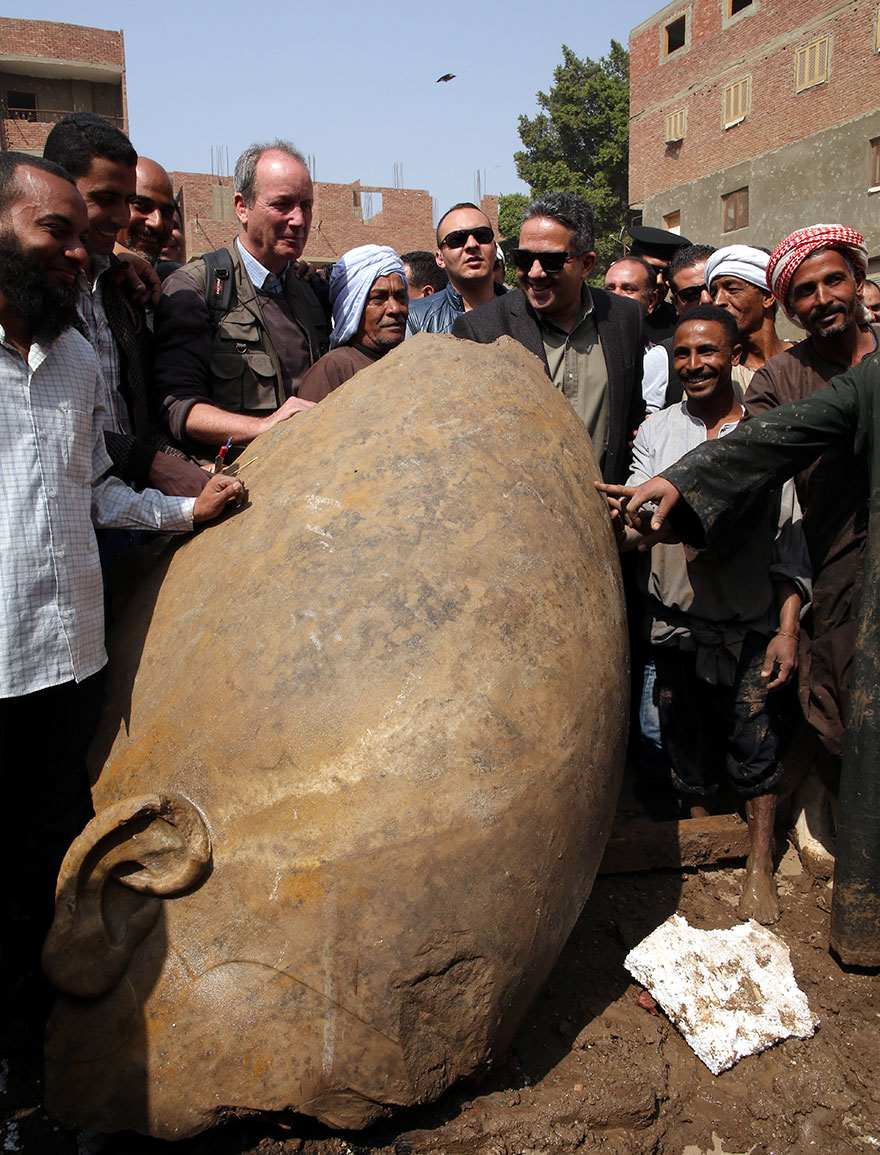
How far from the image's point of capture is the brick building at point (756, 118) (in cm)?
1602

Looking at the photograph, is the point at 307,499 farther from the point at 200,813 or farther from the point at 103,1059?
the point at 103,1059

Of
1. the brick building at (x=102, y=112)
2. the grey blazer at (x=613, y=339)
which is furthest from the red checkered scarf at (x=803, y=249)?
the brick building at (x=102, y=112)

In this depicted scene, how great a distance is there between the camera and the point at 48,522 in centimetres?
215

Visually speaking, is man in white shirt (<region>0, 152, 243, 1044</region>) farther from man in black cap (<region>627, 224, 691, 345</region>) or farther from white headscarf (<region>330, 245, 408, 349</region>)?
man in black cap (<region>627, 224, 691, 345</region>)

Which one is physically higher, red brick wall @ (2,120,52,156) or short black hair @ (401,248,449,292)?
red brick wall @ (2,120,52,156)

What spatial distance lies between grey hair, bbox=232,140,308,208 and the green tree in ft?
103

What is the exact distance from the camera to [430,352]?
249 cm

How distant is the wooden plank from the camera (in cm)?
332

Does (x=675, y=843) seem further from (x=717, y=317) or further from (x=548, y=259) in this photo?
(x=548, y=259)

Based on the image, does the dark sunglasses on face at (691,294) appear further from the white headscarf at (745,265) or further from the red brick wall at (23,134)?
the red brick wall at (23,134)

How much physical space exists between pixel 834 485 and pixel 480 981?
7.35 ft

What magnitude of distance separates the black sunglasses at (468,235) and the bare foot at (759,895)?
10.8 ft

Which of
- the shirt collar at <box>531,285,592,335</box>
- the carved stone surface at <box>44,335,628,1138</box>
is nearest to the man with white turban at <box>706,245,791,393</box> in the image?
the shirt collar at <box>531,285,592,335</box>

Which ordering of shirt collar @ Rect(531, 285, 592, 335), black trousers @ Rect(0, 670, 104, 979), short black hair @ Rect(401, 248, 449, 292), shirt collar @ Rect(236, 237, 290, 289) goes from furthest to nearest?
short black hair @ Rect(401, 248, 449, 292)
shirt collar @ Rect(531, 285, 592, 335)
shirt collar @ Rect(236, 237, 290, 289)
black trousers @ Rect(0, 670, 104, 979)
